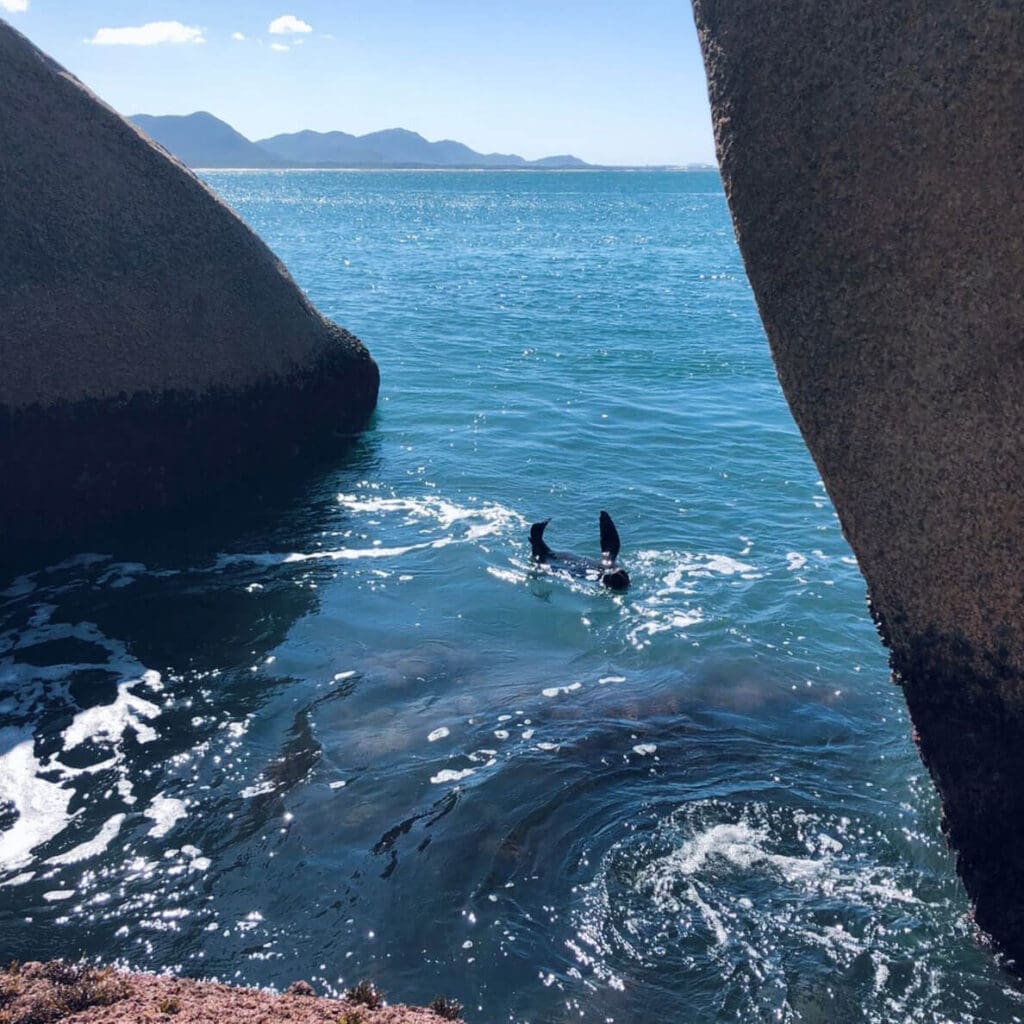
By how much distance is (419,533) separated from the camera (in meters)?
16.8

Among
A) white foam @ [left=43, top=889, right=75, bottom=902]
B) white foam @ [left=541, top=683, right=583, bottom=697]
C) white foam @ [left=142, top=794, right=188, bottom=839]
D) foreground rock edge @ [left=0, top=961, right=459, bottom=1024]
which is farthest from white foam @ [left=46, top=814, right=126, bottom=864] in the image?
white foam @ [left=541, top=683, right=583, bottom=697]

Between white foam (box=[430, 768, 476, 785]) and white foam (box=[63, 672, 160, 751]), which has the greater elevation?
white foam (box=[430, 768, 476, 785])

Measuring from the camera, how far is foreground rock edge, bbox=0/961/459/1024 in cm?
573

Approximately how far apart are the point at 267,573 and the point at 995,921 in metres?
10.4

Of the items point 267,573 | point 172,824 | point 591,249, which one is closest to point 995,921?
point 172,824

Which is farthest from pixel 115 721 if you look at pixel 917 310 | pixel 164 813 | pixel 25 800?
pixel 917 310

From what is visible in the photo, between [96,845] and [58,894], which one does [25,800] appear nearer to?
[96,845]

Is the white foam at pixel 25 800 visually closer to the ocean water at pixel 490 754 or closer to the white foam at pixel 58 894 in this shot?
the ocean water at pixel 490 754

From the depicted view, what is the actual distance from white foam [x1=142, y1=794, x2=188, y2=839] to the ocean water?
0.09 feet

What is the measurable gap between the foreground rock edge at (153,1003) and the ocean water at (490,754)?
87 cm

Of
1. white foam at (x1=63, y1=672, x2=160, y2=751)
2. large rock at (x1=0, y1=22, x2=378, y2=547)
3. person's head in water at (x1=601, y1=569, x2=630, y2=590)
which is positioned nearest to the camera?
white foam at (x1=63, y1=672, x2=160, y2=751)

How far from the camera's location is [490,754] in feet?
33.4

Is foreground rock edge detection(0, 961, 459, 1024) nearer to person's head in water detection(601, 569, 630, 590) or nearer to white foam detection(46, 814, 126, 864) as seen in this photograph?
white foam detection(46, 814, 126, 864)

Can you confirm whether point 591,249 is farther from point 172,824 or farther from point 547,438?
point 172,824
